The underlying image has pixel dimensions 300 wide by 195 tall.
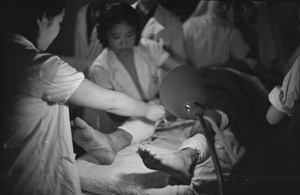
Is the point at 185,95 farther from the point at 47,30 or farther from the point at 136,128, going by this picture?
the point at 47,30

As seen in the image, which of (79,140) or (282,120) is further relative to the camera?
(282,120)

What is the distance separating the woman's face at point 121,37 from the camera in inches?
56.9

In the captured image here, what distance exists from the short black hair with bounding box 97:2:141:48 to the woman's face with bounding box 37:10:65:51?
0.42 ft

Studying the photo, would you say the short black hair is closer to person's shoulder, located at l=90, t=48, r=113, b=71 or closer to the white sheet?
person's shoulder, located at l=90, t=48, r=113, b=71

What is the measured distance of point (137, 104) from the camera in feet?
4.88

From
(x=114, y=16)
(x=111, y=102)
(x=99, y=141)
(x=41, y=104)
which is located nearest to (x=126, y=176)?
(x=99, y=141)

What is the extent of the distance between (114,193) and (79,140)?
207mm

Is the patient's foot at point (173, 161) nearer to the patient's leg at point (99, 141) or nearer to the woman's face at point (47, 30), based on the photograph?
the patient's leg at point (99, 141)

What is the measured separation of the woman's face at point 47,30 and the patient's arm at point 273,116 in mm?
757

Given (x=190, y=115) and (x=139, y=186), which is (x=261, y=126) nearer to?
(x=190, y=115)

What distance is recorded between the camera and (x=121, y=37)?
4.77 ft

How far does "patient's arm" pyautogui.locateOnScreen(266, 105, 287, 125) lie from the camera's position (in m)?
1.54

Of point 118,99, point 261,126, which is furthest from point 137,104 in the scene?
point 261,126

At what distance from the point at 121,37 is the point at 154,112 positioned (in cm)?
27
